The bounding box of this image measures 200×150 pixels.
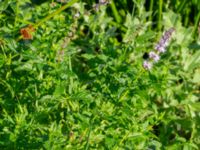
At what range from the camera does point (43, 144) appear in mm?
1859

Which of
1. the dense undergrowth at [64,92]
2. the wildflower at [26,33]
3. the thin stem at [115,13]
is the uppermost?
the wildflower at [26,33]

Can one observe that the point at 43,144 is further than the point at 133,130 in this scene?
No

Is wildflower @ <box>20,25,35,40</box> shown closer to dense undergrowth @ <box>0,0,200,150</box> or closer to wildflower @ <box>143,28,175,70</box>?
dense undergrowth @ <box>0,0,200,150</box>

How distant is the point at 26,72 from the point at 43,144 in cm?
39

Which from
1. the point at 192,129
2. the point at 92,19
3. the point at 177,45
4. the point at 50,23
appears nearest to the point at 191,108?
the point at 192,129

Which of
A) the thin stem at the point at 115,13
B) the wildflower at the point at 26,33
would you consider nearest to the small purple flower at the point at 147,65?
the wildflower at the point at 26,33

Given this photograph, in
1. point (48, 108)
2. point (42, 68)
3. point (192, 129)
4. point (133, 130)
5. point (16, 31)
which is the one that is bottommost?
point (192, 129)

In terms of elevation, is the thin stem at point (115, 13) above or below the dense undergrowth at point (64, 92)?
above

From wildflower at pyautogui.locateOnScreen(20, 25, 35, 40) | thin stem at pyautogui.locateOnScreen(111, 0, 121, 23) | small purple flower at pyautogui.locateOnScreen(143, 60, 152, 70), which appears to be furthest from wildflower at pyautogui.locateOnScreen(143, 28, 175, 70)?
thin stem at pyautogui.locateOnScreen(111, 0, 121, 23)

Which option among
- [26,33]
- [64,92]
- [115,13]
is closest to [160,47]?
[64,92]

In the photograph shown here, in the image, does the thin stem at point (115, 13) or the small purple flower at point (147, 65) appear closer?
the small purple flower at point (147, 65)

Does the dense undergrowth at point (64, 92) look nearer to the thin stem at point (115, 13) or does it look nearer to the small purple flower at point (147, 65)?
Answer: the small purple flower at point (147, 65)

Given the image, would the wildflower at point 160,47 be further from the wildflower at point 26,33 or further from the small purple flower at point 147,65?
the wildflower at point 26,33

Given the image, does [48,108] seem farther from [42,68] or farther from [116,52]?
[116,52]
